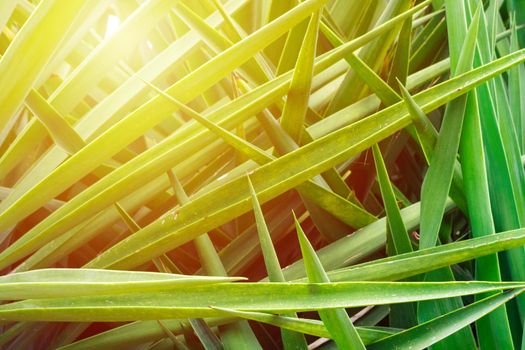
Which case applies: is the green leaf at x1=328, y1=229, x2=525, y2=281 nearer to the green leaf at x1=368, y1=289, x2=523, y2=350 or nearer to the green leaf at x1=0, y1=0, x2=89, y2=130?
the green leaf at x1=368, y1=289, x2=523, y2=350

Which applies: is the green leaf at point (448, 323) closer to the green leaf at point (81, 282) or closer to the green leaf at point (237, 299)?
the green leaf at point (237, 299)

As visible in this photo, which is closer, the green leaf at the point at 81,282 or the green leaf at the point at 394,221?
the green leaf at the point at 81,282

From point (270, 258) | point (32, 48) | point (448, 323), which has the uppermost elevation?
point (32, 48)

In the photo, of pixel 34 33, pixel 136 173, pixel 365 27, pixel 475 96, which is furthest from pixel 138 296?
pixel 365 27

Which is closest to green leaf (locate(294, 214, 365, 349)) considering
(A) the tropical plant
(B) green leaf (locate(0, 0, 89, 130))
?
(A) the tropical plant

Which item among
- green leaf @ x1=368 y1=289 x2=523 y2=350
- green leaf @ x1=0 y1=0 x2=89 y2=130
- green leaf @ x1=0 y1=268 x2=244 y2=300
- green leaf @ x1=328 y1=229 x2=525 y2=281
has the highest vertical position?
green leaf @ x1=0 y1=0 x2=89 y2=130

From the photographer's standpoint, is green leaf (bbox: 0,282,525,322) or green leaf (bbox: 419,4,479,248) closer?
green leaf (bbox: 0,282,525,322)

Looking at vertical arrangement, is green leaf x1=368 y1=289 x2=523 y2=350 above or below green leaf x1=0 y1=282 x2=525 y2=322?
below

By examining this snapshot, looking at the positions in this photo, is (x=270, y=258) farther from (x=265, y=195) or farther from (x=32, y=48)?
(x=32, y=48)

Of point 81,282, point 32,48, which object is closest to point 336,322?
point 81,282

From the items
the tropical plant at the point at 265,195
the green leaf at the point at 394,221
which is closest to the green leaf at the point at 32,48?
the tropical plant at the point at 265,195
